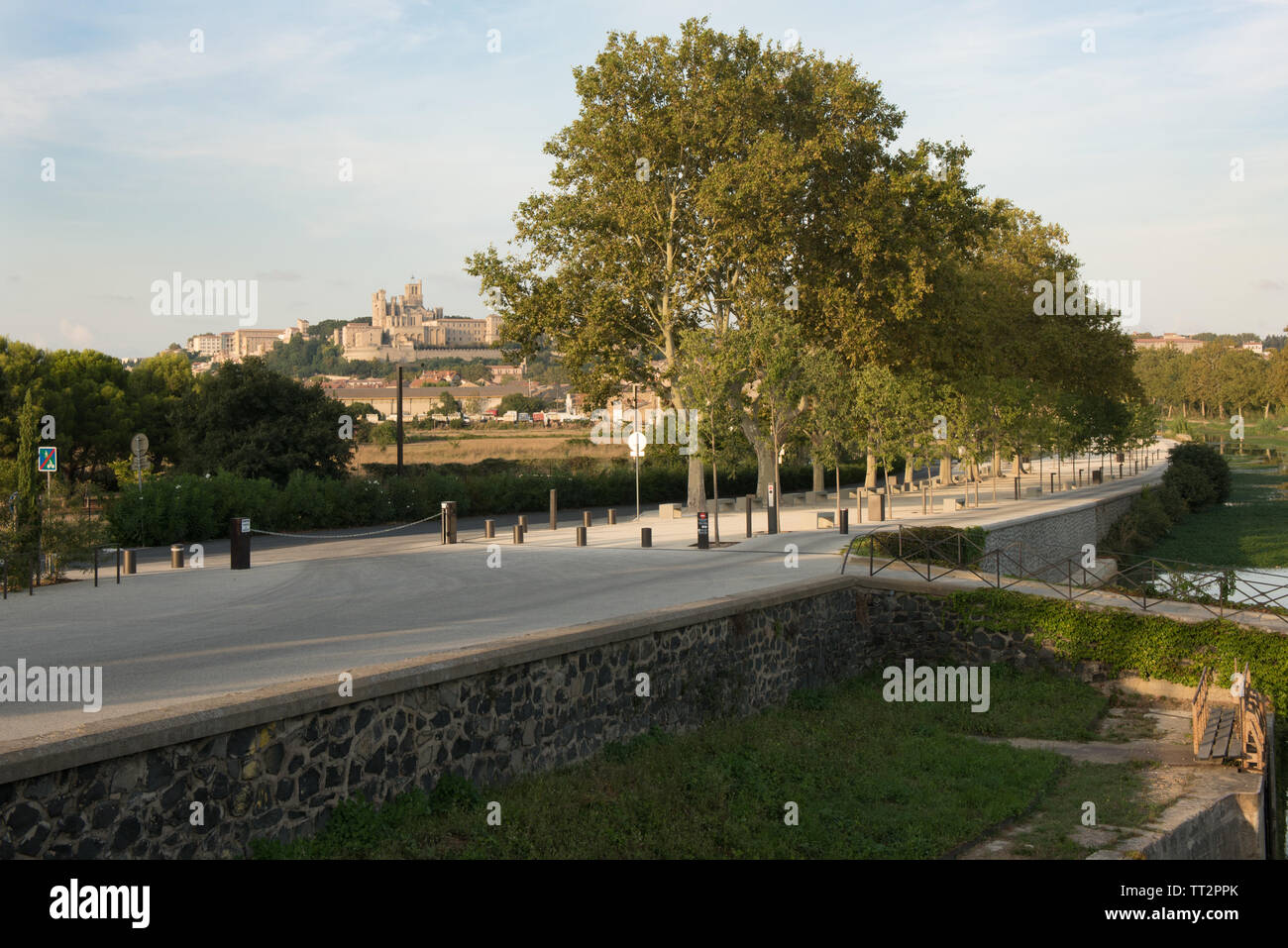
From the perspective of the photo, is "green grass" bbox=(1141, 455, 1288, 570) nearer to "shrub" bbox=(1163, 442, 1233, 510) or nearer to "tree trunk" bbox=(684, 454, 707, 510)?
"shrub" bbox=(1163, 442, 1233, 510)

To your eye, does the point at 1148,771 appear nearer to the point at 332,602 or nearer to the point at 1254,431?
the point at 332,602

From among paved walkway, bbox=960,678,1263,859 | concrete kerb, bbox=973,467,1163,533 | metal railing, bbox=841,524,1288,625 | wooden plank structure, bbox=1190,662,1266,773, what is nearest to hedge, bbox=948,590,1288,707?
paved walkway, bbox=960,678,1263,859

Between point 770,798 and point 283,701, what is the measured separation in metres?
5.88

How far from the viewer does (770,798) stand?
12.2 meters

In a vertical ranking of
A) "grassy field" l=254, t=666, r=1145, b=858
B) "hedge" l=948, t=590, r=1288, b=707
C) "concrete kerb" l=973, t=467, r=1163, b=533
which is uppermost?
"concrete kerb" l=973, t=467, r=1163, b=533

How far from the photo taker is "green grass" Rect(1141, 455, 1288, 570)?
44.0m

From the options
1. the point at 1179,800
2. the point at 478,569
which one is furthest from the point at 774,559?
the point at 1179,800

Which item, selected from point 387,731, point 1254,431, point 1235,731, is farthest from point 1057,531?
point 1254,431

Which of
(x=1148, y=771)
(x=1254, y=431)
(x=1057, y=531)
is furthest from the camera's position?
(x=1254, y=431)

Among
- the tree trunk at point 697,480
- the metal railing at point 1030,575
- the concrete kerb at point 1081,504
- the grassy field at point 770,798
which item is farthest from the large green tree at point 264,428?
the grassy field at point 770,798

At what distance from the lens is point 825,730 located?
50.0 ft

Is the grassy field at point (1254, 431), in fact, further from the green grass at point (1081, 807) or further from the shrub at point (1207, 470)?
the green grass at point (1081, 807)

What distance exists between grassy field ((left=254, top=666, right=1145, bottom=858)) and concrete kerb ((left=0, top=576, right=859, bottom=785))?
1.13 m

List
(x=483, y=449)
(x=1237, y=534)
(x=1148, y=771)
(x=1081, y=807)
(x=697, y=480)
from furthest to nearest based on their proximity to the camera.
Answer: (x=483, y=449), (x=1237, y=534), (x=697, y=480), (x=1148, y=771), (x=1081, y=807)
